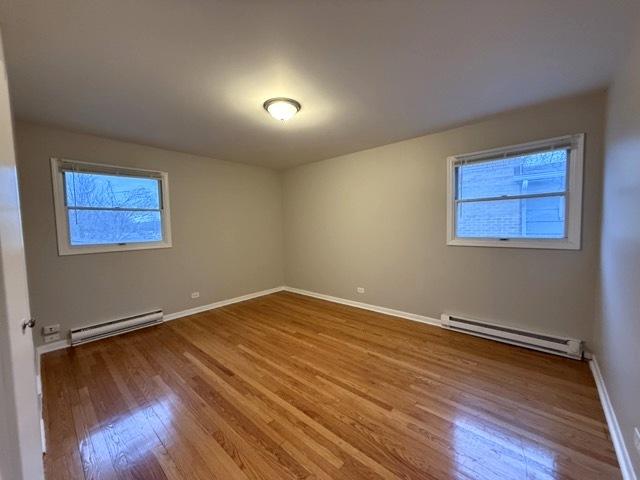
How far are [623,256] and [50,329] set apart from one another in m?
5.04

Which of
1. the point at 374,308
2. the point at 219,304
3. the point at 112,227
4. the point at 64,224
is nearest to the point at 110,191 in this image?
the point at 112,227

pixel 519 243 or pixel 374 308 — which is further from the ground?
pixel 519 243

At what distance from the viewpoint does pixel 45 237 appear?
2881 mm

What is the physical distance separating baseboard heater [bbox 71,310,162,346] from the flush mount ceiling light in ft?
10.1

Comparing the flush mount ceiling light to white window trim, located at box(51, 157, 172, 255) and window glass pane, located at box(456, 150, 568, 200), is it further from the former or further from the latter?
white window trim, located at box(51, 157, 172, 255)

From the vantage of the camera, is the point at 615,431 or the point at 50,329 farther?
the point at 50,329

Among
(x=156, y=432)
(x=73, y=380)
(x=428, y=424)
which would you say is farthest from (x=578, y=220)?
(x=73, y=380)

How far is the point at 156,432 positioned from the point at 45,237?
8.44ft

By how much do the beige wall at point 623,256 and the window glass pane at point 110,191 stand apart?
4.60 metres

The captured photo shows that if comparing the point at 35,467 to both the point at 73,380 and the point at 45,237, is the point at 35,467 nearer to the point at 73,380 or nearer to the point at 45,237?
the point at 73,380

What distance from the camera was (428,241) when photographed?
345cm

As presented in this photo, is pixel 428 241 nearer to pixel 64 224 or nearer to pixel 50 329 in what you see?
pixel 64 224

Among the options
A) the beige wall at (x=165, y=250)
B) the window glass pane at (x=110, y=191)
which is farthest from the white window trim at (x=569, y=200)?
the window glass pane at (x=110, y=191)

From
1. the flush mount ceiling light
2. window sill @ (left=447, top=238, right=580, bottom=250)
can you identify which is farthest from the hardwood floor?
the flush mount ceiling light
